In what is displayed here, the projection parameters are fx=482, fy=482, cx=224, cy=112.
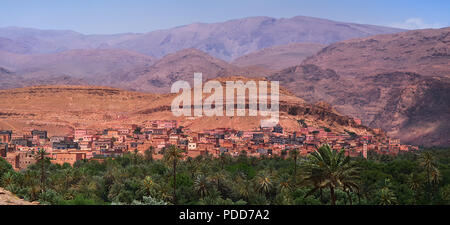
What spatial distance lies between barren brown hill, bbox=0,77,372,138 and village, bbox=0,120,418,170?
9498 mm

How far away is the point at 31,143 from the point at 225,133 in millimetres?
39205

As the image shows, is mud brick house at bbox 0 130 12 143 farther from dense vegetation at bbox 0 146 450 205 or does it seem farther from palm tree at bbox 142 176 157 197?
palm tree at bbox 142 176 157 197

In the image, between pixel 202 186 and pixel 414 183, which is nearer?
pixel 202 186

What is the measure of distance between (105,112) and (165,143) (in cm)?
6136

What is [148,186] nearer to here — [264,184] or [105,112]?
[264,184]

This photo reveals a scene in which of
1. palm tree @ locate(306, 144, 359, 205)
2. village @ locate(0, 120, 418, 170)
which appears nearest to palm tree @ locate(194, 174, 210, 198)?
palm tree @ locate(306, 144, 359, 205)

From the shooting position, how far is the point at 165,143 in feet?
298

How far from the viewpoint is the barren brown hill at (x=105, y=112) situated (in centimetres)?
12050

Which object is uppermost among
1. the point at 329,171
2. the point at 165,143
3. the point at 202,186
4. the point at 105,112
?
the point at 105,112

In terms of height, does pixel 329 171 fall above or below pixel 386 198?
→ above

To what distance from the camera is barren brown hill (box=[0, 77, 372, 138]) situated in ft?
395

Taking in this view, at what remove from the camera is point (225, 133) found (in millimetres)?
104938

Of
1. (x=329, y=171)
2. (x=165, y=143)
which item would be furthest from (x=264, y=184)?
(x=165, y=143)

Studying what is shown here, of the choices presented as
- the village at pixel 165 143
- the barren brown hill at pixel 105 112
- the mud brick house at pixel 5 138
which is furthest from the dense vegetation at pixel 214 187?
the barren brown hill at pixel 105 112
